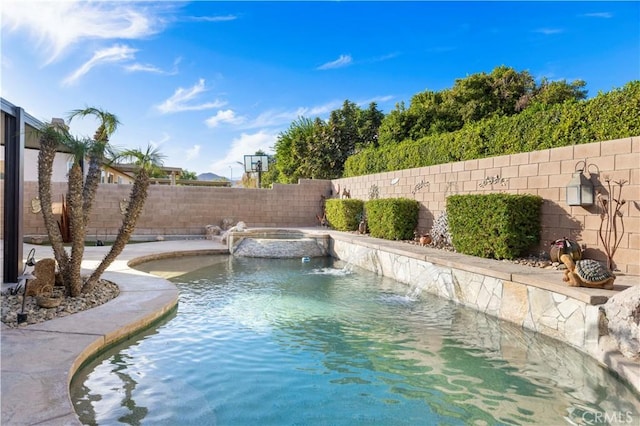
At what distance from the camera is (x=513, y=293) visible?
5062mm

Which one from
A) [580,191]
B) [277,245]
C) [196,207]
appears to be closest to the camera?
[580,191]

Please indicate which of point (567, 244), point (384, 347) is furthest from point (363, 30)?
point (384, 347)

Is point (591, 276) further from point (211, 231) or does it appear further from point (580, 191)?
point (211, 231)

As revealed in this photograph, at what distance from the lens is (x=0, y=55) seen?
174 inches

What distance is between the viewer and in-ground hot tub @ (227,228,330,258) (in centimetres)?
1107

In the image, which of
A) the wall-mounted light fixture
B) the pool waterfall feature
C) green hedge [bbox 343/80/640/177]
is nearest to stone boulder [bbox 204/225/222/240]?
the pool waterfall feature

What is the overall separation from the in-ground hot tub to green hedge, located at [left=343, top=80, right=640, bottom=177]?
3.57 metres

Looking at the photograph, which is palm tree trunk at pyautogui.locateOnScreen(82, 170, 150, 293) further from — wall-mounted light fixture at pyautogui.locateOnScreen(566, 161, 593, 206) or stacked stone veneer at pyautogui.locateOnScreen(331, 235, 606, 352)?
wall-mounted light fixture at pyautogui.locateOnScreen(566, 161, 593, 206)

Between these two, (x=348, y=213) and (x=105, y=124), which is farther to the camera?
(x=348, y=213)

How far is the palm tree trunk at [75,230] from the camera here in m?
5.04

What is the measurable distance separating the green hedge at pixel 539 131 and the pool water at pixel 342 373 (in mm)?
3682

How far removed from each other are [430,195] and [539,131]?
9.86 ft

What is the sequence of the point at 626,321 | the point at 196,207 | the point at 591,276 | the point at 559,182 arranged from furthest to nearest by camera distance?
the point at 196,207, the point at 559,182, the point at 591,276, the point at 626,321

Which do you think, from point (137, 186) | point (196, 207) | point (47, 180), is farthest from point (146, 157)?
point (196, 207)
